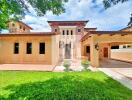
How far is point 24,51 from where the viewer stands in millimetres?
27297

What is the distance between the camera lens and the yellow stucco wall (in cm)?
2658

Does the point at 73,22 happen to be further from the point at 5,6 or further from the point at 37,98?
the point at 37,98

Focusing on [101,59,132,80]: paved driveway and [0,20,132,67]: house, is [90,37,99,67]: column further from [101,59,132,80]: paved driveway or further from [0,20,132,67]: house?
[101,59,132,80]: paved driveway

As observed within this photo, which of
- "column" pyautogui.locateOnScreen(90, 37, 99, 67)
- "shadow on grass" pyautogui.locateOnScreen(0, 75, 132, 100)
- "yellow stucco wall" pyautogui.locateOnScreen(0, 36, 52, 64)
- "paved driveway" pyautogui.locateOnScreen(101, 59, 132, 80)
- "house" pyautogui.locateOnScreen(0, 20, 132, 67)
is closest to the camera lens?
"shadow on grass" pyautogui.locateOnScreen(0, 75, 132, 100)

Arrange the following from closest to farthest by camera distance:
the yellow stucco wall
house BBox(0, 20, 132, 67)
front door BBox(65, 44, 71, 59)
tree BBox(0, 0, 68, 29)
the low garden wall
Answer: tree BBox(0, 0, 68, 29) < house BBox(0, 20, 132, 67) < the yellow stucco wall < the low garden wall < front door BBox(65, 44, 71, 59)

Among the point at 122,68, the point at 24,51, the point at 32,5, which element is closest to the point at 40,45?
the point at 24,51

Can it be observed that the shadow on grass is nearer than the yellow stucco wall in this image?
Yes

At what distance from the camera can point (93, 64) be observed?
24.3 m

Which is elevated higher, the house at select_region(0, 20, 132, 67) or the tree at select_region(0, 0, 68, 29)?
the tree at select_region(0, 0, 68, 29)

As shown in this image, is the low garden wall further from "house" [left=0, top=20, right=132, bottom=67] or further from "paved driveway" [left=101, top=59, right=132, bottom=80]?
"paved driveway" [left=101, top=59, right=132, bottom=80]

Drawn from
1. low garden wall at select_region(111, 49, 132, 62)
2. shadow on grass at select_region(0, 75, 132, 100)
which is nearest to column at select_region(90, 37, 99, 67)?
low garden wall at select_region(111, 49, 132, 62)

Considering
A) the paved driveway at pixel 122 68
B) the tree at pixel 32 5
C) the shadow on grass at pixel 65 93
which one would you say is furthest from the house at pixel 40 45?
the shadow on grass at pixel 65 93

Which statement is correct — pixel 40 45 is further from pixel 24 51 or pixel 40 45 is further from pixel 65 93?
pixel 65 93

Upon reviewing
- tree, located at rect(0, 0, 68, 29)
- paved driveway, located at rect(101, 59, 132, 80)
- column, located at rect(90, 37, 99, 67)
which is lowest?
paved driveway, located at rect(101, 59, 132, 80)
